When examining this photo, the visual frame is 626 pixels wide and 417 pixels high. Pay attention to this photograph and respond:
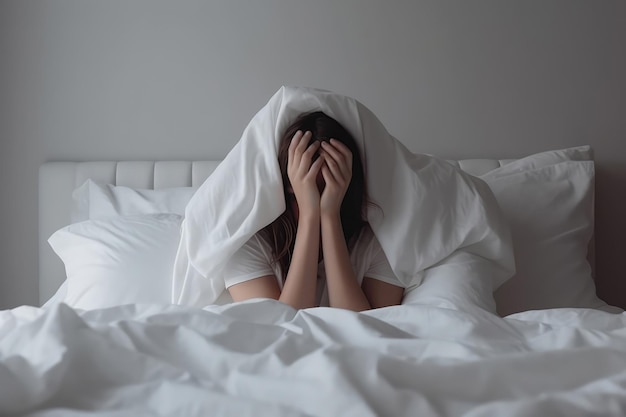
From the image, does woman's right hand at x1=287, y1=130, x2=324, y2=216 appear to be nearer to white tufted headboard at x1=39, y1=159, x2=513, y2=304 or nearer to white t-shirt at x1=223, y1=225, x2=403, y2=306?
white t-shirt at x1=223, y1=225, x2=403, y2=306

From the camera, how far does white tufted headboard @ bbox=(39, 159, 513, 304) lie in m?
2.41

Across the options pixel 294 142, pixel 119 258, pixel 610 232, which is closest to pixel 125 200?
pixel 119 258

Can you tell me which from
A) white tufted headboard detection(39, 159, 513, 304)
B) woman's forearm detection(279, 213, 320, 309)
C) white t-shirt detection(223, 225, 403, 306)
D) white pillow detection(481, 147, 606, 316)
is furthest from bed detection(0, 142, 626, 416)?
white tufted headboard detection(39, 159, 513, 304)

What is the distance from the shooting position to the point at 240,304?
1367mm

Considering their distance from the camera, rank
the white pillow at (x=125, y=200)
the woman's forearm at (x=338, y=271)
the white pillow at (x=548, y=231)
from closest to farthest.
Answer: the woman's forearm at (x=338, y=271) < the white pillow at (x=548, y=231) < the white pillow at (x=125, y=200)

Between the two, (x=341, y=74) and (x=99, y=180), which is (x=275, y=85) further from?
(x=99, y=180)

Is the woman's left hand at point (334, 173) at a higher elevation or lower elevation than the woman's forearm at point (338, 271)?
higher

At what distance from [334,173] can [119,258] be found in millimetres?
601

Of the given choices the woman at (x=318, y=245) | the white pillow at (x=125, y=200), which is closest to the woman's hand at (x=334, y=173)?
the woman at (x=318, y=245)

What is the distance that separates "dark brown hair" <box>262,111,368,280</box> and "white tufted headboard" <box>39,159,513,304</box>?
0.57 metres

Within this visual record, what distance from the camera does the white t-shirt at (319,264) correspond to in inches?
71.0

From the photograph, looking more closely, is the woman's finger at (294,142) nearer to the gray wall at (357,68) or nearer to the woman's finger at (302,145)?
the woman's finger at (302,145)

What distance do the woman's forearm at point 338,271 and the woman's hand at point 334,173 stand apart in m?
0.03

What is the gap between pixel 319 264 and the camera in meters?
1.94
